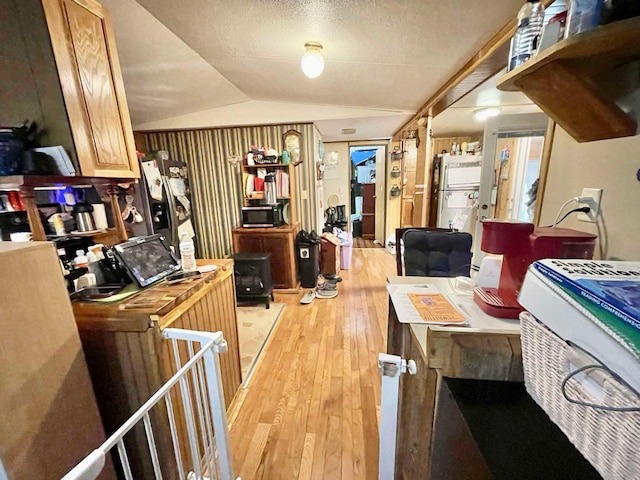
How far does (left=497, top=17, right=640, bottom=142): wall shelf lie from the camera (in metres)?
0.59

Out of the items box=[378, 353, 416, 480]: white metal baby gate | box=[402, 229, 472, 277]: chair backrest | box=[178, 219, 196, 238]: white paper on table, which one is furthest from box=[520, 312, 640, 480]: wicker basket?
box=[178, 219, 196, 238]: white paper on table

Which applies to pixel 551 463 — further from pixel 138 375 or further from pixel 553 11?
pixel 553 11

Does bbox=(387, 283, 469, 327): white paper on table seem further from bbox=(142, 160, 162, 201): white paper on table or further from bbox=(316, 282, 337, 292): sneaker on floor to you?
bbox=(142, 160, 162, 201): white paper on table

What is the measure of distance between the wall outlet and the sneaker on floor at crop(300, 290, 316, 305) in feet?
8.44

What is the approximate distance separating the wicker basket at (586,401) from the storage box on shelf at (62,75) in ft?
5.13

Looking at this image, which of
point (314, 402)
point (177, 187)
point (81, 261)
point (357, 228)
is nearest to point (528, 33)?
point (81, 261)

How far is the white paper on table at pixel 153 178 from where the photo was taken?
10.1ft

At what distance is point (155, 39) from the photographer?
6.16ft

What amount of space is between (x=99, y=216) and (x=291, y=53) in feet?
8.07

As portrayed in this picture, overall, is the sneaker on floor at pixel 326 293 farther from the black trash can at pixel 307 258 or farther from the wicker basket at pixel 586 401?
the wicker basket at pixel 586 401

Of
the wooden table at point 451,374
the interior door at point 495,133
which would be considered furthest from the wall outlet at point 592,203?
the interior door at point 495,133

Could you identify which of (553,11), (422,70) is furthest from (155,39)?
(553,11)

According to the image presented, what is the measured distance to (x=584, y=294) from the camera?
0.39 metres

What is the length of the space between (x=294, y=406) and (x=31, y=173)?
175cm
